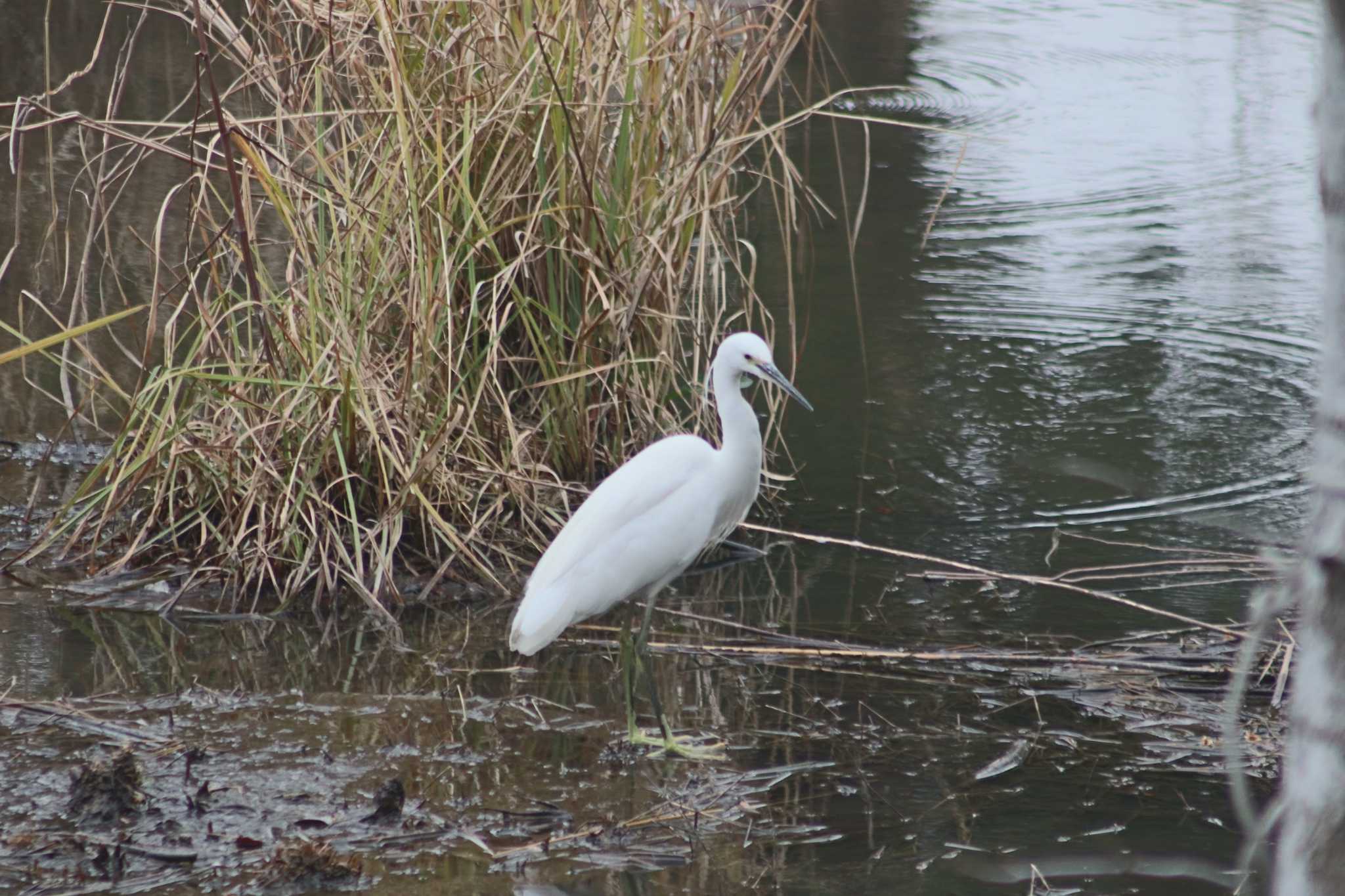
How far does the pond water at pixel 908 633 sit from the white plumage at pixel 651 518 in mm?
302

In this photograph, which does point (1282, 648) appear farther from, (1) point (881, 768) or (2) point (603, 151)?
(2) point (603, 151)

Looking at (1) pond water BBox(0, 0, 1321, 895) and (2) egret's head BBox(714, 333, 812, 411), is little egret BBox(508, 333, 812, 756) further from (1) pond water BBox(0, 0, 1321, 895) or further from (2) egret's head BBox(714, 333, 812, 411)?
(1) pond water BBox(0, 0, 1321, 895)

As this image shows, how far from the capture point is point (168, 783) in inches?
116

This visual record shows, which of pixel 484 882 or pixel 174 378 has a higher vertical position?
pixel 174 378

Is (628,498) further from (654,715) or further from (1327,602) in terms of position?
(1327,602)

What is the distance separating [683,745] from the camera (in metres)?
3.28

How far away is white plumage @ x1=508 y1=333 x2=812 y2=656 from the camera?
3.32 m

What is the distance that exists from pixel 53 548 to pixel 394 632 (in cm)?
113

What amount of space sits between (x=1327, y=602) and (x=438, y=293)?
11.6 ft

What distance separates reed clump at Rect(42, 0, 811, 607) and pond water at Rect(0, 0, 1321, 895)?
1.16 feet

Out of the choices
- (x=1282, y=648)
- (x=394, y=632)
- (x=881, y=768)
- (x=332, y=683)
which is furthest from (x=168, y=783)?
(x=1282, y=648)

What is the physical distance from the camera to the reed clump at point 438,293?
407 centimetres

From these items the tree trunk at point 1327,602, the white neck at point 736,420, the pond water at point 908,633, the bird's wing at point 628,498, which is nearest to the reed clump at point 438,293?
the pond water at point 908,633

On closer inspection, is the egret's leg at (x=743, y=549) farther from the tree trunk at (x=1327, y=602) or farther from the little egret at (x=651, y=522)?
the tree trunk at (x=1327, y=602)
